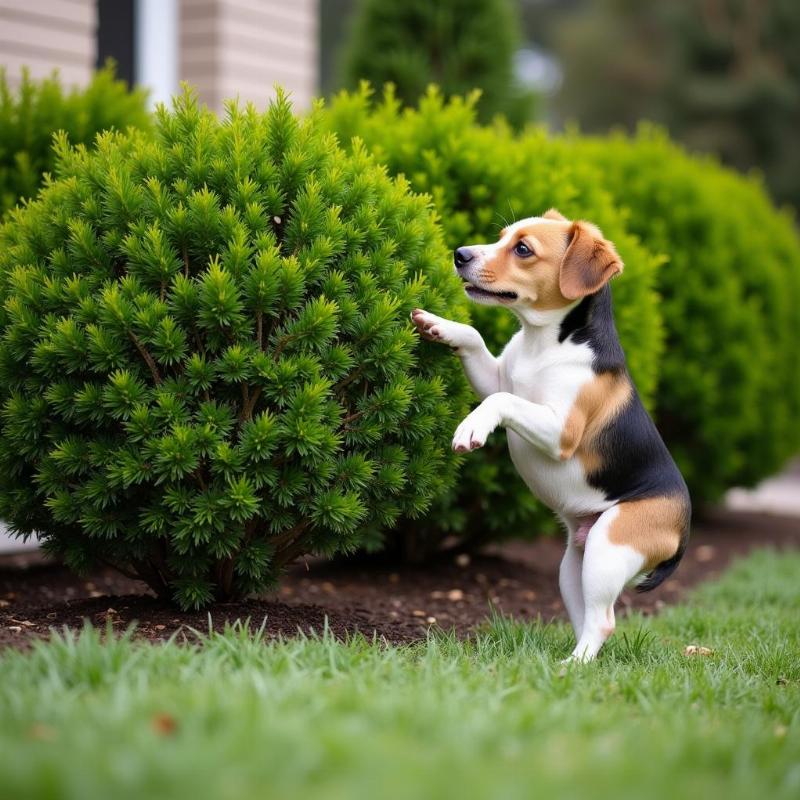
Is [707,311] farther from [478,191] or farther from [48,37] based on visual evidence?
[48,37]

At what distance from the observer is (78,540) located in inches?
177

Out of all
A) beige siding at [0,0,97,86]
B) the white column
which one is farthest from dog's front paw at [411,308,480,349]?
the white column

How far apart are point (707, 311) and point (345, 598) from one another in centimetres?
447

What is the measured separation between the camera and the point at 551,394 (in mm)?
4457

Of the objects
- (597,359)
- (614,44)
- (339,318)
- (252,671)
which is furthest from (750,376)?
(614,44)

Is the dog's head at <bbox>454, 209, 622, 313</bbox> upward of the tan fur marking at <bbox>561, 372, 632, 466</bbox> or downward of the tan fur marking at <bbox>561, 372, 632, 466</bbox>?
upward

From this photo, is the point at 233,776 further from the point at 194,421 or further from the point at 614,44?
the point at 614,44

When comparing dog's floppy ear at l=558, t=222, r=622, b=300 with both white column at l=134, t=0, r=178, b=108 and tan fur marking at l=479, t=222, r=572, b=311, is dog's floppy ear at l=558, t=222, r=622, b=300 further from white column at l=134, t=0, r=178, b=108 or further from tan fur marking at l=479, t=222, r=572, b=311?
white column at l=134, t=0, r=178, b=108

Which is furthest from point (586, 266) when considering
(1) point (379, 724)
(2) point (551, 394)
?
(1) point (379, 724)

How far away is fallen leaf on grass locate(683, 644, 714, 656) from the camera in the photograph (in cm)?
486

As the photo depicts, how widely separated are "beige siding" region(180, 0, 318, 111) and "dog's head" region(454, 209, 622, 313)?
19.5 ft

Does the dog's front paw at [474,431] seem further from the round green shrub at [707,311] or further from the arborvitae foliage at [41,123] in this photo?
the round green shrub at [707,311]

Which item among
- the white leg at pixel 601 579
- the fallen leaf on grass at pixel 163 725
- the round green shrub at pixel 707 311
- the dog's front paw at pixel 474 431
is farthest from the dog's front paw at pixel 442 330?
the round green shrub at pixel 707 311

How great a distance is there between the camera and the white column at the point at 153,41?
390 inches
